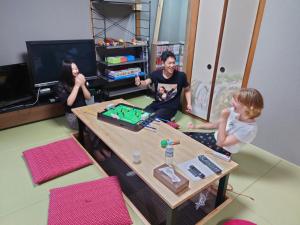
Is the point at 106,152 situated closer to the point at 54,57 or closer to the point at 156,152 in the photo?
the point at 156,152

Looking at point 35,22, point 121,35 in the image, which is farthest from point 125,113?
point 121,35

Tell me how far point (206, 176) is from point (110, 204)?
2.08ft

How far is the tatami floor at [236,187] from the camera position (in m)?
1.50

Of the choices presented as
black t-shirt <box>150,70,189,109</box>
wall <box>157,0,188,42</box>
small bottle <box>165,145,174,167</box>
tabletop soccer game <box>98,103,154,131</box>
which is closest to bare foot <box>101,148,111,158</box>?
tabletop soccer game <box>98,103,154,131</box>

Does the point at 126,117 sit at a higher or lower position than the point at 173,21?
lower

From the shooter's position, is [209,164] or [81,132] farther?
[81,132]

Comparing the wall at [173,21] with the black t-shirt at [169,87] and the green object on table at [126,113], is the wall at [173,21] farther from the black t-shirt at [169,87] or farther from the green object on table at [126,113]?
the green object on table at [126,113]

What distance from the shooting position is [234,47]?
7.78 feet

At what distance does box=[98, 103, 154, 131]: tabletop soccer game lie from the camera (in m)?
1.74

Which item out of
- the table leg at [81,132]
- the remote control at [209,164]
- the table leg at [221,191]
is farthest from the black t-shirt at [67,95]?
the table leg at [221,191]

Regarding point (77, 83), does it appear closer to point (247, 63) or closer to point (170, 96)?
point (170, 96)

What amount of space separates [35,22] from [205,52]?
2.15 m

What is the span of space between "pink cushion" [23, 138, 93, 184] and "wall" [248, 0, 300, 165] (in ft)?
5.93

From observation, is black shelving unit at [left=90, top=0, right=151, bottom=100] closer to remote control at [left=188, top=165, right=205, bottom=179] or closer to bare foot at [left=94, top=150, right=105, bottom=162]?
bare foot at [left=94, top=150, right=105, bottom=162]
